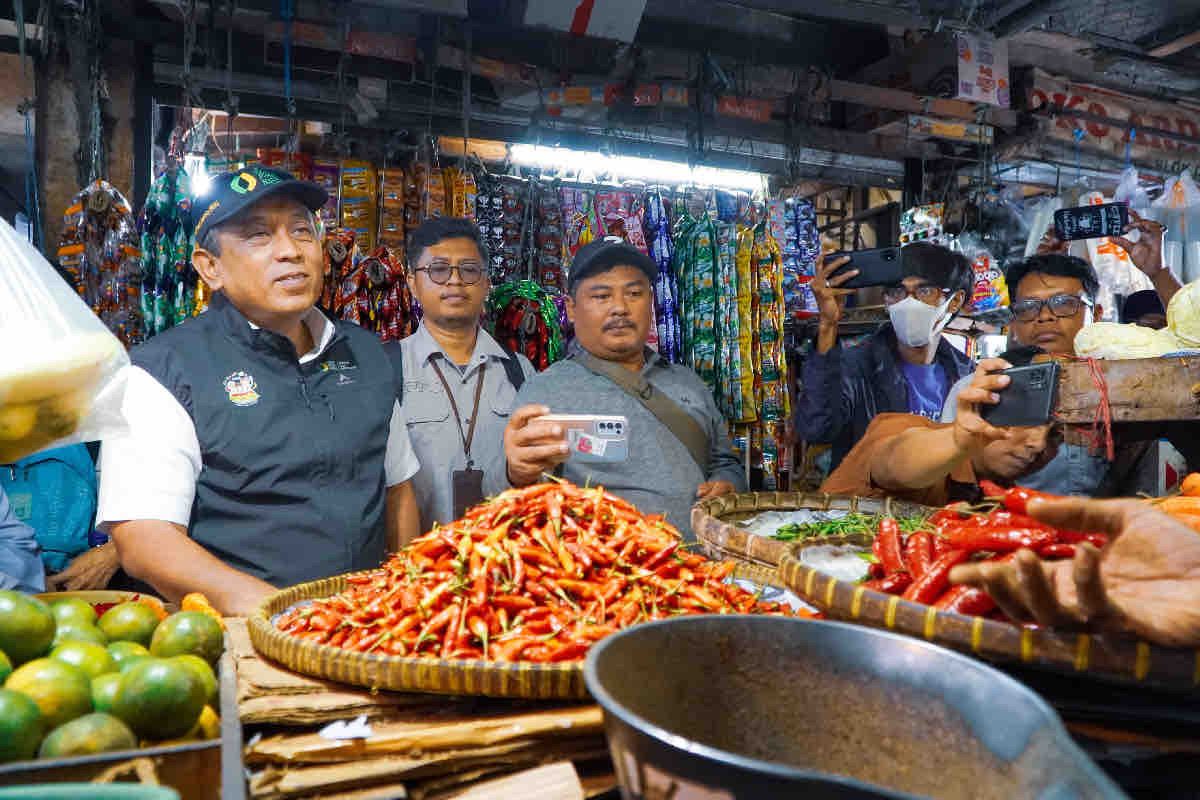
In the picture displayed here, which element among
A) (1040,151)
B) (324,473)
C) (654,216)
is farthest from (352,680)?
(1040,151)

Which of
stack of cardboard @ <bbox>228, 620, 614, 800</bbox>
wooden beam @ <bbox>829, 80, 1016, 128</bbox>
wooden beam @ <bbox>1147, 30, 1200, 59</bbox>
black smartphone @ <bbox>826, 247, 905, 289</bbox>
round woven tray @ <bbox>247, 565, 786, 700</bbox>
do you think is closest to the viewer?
stack of cardboard @ <bbox>228, 620, 614, 800</bbox>

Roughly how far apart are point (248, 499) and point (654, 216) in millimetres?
3526

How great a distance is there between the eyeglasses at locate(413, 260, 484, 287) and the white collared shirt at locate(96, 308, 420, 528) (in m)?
1.49

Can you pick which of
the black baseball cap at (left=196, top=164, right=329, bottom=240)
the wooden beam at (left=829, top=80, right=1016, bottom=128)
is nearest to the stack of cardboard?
the black baseball cap at (left=196, top=164, right=329, bottom=240)

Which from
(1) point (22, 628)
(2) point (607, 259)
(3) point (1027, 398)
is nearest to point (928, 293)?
(2) point (607, 259)

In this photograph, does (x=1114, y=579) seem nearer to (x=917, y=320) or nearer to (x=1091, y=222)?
(x=917, y=320)

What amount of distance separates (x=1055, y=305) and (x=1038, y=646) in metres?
2.62

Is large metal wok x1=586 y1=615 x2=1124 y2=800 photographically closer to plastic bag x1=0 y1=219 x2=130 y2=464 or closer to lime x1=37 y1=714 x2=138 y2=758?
lime x1=37 y1=714 x2=138 y2=758

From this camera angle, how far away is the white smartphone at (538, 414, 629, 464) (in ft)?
7.45

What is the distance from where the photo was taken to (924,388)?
4.30 m

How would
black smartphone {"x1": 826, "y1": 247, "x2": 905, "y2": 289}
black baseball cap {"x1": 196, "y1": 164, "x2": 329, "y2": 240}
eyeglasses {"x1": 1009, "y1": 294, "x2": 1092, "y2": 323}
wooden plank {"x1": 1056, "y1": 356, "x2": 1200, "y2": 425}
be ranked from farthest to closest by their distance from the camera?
black smartphone {"x1": 826, "y1": 247, "x2": 905, "y2": 289}, eyeglasses {"x1": 1009, "y1": 294, "x2": 1092, "y2": 323}, black baseball cap {"x1": 196, "y1": 164, "x2": 329, "y2": 240}, wooden plank {"x1": 1056, "y1": 356, "x2": 1200, "y2": 425}

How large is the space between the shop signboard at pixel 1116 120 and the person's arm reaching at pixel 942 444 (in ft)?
11.4

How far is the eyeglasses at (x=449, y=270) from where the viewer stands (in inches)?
146

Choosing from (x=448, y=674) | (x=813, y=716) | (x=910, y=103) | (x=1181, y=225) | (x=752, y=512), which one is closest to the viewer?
(x=813, y=716)
